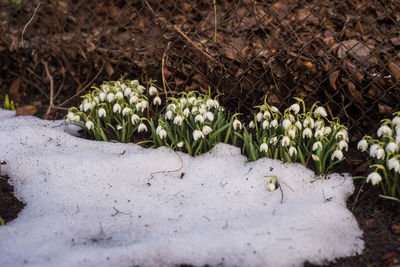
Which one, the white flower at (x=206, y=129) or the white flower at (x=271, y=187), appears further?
the white flower at (x=206, y=129)

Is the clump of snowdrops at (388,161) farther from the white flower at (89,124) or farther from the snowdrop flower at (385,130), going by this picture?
the white flower at (89,124)

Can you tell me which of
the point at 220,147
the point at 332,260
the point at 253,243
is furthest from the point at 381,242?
the point at 220,147

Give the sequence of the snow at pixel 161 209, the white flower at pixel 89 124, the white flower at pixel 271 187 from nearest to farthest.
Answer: the snow at pixel 161 209
the white flower at pixel 271 187
the white flower at pixel 89 124

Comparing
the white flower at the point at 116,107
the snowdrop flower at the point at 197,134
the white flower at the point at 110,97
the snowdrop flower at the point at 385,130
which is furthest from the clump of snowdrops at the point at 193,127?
the snowdrop flower at the point at 385,130

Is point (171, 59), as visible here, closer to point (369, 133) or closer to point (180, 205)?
point (180, 205)

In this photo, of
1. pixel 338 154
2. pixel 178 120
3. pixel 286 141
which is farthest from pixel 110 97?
pixel 338 154

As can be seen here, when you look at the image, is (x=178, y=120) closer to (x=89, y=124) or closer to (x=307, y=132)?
(x=89, y=124)
